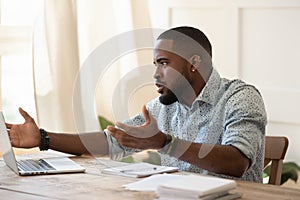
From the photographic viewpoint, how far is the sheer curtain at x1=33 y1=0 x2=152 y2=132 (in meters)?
3.44

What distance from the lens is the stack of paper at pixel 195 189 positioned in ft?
5.90

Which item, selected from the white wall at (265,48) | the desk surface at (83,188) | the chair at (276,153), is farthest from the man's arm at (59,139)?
the white wall at (265,48)

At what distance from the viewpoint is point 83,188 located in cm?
209

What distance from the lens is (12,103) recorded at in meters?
3.49

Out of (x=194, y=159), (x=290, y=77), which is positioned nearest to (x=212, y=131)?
(x=194, y=159)

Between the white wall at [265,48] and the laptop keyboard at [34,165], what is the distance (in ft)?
4.78

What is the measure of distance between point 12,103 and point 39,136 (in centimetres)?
95

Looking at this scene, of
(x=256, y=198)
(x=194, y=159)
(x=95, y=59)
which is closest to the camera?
(x=256, y=198)

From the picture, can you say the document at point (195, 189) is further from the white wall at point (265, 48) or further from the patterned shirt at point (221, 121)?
the white wall at point (265, 48)

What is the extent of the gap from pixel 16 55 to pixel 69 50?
0.27 metres

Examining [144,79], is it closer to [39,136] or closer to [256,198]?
[39,136]

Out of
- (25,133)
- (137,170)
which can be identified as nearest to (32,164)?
(25,133)

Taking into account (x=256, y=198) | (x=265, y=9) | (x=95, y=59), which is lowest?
(x=256, y=198)

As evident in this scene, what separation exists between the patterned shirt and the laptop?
275 millimetres
